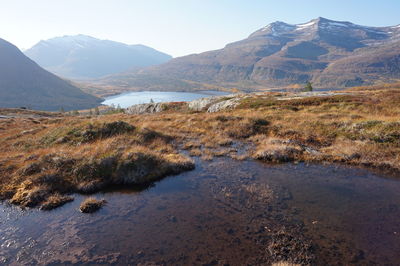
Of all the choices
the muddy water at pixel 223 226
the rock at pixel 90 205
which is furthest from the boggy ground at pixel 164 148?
the muddy water at pixel 223 226

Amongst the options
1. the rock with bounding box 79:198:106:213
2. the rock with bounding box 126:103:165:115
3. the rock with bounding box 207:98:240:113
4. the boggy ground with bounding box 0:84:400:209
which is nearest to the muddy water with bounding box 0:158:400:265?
the rock with bounding box 79:198:106:213

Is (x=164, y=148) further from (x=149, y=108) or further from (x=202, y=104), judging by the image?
(x=149, y=108)

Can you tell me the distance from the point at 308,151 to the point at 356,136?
6.39 metres

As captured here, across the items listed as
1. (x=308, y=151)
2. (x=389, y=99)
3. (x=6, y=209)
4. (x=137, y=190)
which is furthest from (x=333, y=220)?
(x=389, y=99)

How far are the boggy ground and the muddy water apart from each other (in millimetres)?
1672

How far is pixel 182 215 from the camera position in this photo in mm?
11281

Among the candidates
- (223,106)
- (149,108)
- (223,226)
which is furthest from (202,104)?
(223,226)

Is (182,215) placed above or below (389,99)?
below

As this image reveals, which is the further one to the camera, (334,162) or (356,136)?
(356,136)

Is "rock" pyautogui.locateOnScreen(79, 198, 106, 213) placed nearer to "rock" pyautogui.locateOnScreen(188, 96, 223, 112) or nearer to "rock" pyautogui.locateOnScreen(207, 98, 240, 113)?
"rock" pyautogui.locateOnScreen(207, 98, 240, 113)

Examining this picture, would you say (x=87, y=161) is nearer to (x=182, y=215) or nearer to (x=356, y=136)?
(x=182, y=215)

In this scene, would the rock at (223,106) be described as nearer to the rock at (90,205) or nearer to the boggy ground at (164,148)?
the boggy ground at (164,148)

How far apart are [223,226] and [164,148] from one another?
1156 cm

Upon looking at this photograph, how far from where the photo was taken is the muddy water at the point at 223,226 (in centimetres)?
879
